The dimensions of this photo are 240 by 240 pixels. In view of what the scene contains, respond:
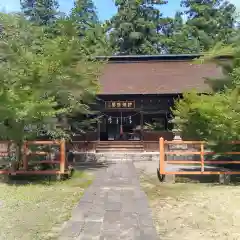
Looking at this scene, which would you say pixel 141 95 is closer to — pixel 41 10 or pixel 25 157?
pixel 25 157

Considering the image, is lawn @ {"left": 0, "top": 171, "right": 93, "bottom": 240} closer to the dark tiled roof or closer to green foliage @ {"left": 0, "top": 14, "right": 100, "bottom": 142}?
green foliage @ {"left": 0, "top": 14, "right": 100, "bottom": 142}

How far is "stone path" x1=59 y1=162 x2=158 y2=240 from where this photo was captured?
531 centimetres

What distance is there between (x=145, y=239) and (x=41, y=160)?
7.05m

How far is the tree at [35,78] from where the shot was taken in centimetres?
963

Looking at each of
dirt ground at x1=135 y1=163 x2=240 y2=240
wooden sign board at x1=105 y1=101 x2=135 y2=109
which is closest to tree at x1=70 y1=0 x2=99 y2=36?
wooden sign board at x1=105 y1=101 x2=135 y2=109

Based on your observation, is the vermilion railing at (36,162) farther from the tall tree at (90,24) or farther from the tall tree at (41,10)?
the tall tree at (41,10)

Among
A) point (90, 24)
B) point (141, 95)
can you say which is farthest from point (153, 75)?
point (90, 24)

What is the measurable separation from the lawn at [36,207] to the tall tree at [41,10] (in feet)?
125

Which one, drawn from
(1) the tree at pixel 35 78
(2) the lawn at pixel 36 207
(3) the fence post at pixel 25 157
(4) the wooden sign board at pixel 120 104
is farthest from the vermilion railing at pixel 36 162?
(4) the wooden sign board at pixel 120 104

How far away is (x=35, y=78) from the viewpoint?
1034cm

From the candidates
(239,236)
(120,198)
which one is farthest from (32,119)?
(239,236)

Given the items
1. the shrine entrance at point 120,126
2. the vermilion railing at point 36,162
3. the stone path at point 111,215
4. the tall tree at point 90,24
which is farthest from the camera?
the tall tree at point 90,24

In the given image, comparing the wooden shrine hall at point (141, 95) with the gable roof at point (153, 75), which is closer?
the wooden shrine hall at point (141, 95)

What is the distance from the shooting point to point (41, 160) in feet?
37.6
